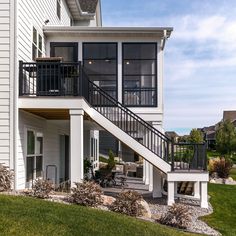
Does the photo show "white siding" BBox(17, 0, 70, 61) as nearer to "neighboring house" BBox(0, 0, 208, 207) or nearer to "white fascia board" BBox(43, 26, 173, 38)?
"neighboring house" BBox(0, 0, 208, 207)

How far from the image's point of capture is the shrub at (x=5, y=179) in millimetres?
11805

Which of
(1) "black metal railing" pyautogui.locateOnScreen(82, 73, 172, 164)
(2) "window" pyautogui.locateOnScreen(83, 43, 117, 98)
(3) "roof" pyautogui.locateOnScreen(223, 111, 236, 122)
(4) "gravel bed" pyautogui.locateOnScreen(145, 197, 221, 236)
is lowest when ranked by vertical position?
(4) "gravel bed" pyautogui.locateOnScreen(145, 197, 221, 236)

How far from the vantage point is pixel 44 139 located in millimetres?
16625

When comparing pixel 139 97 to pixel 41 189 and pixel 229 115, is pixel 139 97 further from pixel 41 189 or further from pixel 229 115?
pixel 229 115

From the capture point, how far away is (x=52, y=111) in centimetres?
1414

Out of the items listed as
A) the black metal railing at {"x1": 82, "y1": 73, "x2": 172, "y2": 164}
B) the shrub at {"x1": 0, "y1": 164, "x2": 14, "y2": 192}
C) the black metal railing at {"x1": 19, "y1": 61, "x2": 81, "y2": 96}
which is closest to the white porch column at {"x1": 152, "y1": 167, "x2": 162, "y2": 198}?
the black metal railing at {"x1": 82, "y1": 73, "x2": 172, "y2": 164}

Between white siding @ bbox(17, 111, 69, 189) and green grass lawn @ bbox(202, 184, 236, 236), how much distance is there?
5285mm

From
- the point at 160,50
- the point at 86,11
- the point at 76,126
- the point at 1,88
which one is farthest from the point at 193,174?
the point at 86,11

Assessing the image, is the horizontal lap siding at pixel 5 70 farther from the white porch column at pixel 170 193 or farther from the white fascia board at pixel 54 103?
the white porch column at pixel 170 193

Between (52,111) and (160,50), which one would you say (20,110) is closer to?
(52,111)

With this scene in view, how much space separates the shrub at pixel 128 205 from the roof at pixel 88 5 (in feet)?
54.8

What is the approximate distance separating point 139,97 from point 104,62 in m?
1.80

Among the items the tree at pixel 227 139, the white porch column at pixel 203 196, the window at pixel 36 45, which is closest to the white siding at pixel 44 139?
the window at pixel 36 45

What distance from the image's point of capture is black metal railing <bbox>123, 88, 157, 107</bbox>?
1697 centimetres
